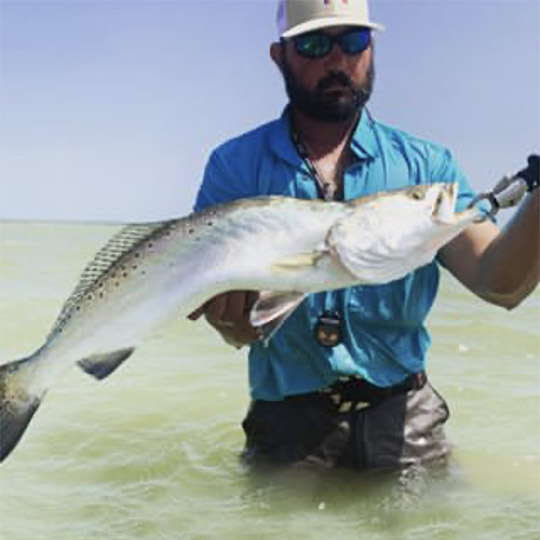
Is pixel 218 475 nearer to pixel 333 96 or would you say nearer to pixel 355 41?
pixel 333 96

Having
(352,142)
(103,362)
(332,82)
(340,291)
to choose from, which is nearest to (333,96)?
(332,82)

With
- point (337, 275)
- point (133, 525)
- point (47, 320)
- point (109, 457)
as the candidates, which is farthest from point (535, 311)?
point (337, 275)

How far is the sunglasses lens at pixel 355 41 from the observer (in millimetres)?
4129

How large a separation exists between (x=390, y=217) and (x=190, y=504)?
2.15m

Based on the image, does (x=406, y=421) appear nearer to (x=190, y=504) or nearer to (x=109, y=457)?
(x=190, y=504)

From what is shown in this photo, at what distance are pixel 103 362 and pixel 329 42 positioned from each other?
1785 mm

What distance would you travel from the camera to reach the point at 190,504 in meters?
4.50

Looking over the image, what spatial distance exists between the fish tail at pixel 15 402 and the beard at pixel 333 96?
5.80 ft

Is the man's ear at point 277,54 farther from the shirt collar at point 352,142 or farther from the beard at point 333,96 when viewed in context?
the shirt collar at point 352,142

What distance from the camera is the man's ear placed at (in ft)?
14.6

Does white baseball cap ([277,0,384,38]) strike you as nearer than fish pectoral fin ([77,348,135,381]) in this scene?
No

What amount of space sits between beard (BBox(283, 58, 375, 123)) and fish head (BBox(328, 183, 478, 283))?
4.50ft

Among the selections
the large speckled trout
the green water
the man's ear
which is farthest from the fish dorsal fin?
the man's ear

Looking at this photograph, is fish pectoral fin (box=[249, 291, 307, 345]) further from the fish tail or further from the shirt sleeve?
the shirt sleeve
